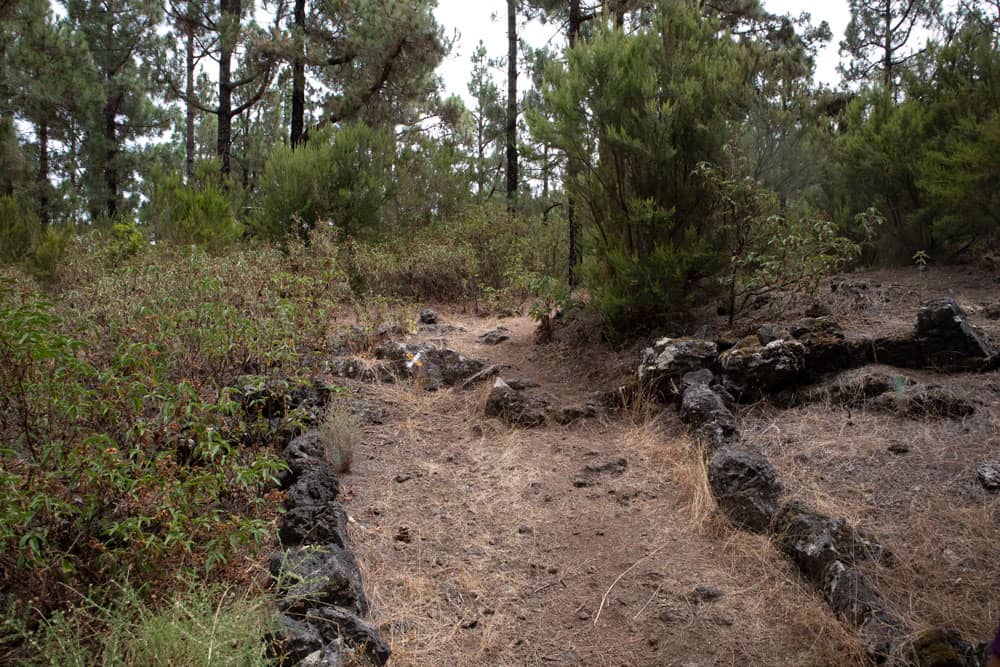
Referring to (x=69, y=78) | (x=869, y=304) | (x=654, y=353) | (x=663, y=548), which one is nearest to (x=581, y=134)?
(x=654, y=353)

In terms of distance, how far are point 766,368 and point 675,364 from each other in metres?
0.60

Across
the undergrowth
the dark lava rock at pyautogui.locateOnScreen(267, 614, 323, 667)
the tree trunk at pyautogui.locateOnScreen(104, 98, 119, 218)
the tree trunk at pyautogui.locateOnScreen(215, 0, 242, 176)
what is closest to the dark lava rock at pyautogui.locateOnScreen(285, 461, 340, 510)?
the undergrowth

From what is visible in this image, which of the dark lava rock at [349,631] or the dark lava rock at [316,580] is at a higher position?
the dark lava rock at [316,580]

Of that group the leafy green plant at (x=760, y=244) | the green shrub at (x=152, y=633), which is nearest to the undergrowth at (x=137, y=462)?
the green shrub at (x=152, y=633)

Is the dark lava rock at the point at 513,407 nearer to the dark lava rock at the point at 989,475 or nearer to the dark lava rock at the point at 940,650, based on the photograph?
the dark lava rock at the point at 989,475

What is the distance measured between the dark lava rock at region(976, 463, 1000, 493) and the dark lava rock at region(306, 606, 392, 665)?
9.25ft

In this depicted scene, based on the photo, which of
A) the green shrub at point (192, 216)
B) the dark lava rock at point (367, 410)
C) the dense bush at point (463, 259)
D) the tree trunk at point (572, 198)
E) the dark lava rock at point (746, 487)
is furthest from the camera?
the green shrub at point (192, 216)

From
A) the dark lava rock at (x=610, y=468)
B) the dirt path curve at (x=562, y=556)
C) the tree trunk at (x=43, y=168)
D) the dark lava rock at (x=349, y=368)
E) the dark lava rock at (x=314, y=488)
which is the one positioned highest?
the tree trunk at (x=43, y=168)

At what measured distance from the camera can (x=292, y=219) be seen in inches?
339

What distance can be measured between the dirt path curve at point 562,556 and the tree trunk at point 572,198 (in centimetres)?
253

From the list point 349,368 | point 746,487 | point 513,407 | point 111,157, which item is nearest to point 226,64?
point 111,157

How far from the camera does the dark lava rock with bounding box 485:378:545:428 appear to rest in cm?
457

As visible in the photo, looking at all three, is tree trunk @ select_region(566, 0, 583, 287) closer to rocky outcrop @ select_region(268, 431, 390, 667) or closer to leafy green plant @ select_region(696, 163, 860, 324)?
leafy green plant @ select_region(696, 163, 860, 324)

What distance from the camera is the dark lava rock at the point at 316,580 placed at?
94.5 inches
